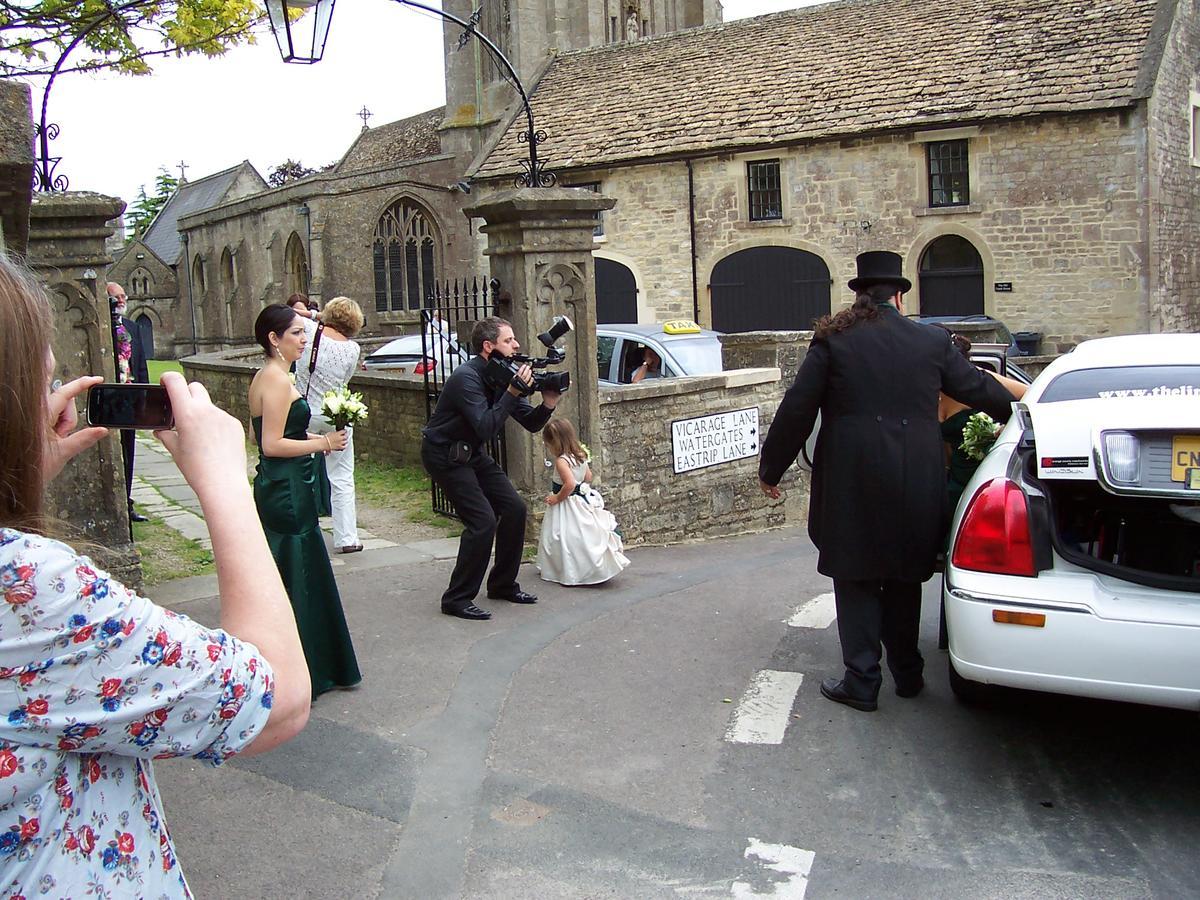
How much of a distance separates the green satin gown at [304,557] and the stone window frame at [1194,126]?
23341 millimetres

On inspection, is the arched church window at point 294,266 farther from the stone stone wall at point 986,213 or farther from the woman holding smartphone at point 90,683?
the woman holding smartphone at point 90,683

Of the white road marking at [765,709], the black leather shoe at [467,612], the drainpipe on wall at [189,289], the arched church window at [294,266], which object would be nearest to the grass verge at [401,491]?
the black leather shoe at [467,612]

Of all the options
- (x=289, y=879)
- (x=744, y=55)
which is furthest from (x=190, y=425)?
(x=744, y=55)

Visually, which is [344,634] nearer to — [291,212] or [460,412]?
[460,412]

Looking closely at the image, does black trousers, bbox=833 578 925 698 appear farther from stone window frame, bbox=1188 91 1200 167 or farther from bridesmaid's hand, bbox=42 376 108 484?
stone window frame, bbox=1188 91 1200 167

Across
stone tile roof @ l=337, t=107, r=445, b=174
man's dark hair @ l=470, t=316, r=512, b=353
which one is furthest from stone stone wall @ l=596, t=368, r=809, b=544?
stone tile roof @ l=337, t=107, r=445, b=174

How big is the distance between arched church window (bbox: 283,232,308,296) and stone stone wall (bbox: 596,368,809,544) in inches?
1284

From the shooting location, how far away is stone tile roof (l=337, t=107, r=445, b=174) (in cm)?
4581

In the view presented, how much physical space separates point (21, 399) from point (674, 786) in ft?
12.0

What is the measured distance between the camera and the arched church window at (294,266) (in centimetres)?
4159

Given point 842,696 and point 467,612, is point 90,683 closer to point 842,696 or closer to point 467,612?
point 842,696

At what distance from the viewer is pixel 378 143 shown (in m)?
49.2

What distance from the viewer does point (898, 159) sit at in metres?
23.7

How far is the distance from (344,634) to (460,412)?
1796 millimetres
